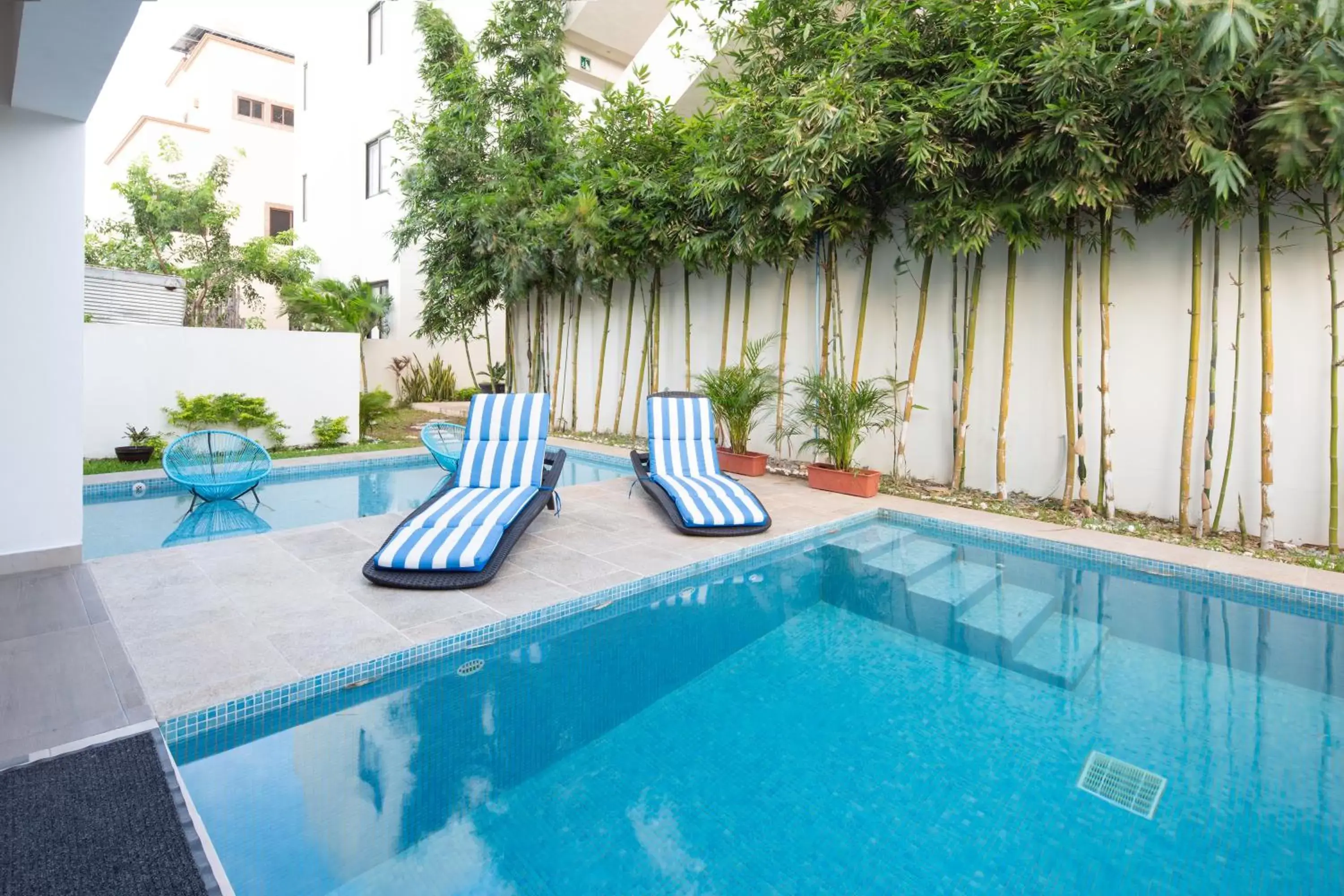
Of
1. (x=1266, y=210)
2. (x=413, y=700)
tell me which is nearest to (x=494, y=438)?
(x=413, y=700)

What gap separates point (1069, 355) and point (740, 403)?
10.5 feet

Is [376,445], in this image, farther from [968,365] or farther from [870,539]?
[968,365]

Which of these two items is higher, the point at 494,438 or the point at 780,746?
the point at 494,438

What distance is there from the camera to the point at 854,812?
2.33 meters

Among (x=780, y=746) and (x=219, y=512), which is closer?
(x=780, y=746)

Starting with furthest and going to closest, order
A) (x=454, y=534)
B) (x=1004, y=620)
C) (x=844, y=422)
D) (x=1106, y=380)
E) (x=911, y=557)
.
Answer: (x=844, y=422) → (x=1106, y=380) → (x=911, y=557) → (x=454, y=534) → (x=1004, y=620)

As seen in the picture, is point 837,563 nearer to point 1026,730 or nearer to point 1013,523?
point 1013,523

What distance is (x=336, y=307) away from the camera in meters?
11.8

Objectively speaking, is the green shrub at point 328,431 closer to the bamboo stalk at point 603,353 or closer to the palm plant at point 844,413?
the bamboo stalk at point 603,353

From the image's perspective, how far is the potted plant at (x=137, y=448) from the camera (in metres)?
7.42

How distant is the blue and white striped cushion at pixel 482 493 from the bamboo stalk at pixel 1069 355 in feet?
14.5

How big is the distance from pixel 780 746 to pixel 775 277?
6.69 m

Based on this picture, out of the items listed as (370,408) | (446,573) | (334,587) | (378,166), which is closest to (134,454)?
(370,408)

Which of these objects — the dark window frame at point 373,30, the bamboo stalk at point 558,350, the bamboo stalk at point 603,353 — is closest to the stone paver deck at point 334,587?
the bamboo stalk at point 603,353
